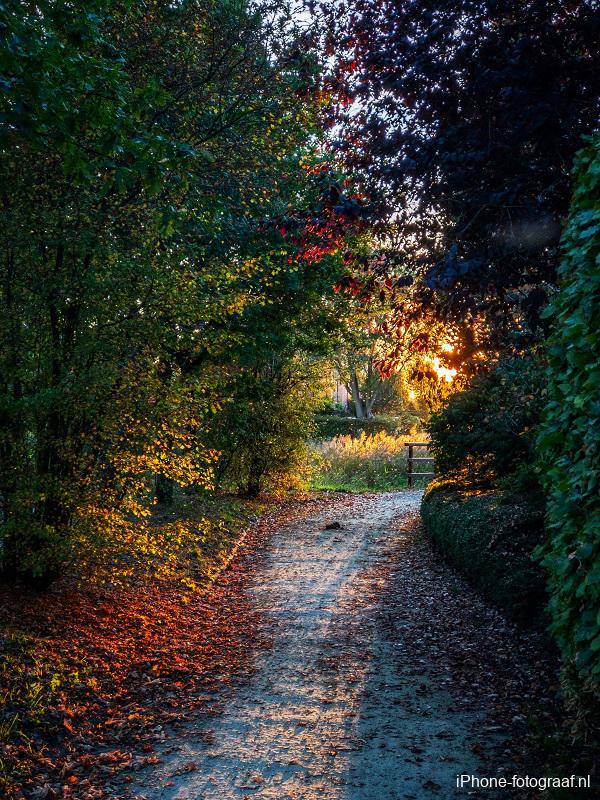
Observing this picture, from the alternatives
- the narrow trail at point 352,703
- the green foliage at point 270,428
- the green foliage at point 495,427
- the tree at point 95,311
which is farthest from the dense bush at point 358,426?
the tree at point 95,311

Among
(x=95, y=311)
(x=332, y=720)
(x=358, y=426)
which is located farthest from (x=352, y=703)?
(x=358, y=426)

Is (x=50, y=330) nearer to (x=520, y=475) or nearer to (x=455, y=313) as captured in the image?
(x=455, y=313)

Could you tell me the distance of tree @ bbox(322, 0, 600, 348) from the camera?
5758 mm

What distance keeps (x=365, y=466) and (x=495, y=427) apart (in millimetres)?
13910

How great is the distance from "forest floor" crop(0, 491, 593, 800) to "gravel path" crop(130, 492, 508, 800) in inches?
0.6

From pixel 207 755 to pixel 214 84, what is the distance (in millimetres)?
7707

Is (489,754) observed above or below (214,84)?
below

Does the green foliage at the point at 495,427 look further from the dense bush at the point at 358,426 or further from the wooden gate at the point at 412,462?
the dense bush at the point at 358,426

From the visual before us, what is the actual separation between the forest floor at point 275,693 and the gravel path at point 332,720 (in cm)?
2

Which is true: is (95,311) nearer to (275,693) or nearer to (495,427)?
(275,693)

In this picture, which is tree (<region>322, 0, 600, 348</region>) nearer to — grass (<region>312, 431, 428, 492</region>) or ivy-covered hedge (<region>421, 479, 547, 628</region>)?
ivy-covered hedge (<region>421, 479, 547, 628</region>)

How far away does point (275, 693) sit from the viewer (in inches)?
226

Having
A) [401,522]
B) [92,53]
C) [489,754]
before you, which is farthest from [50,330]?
[401,522]

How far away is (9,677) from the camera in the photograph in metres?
5.15
